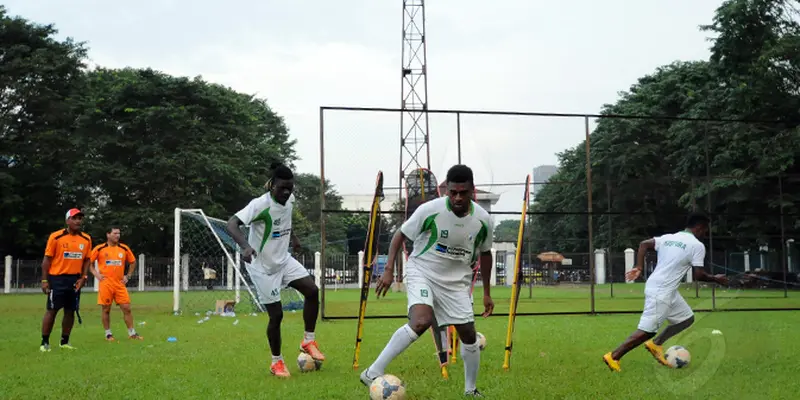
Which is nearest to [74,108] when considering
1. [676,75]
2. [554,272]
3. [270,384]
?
[554,272]

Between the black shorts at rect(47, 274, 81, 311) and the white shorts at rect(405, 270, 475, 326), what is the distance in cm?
715

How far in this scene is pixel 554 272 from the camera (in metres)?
41.6

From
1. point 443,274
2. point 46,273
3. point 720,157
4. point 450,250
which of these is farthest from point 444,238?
Result: point 720,157

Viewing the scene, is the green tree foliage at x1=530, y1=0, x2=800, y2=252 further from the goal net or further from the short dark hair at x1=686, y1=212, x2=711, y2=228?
the short dark hair at x1=686, y1=212, x2=711, y2=228

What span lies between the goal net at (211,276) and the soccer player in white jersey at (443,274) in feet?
31.9

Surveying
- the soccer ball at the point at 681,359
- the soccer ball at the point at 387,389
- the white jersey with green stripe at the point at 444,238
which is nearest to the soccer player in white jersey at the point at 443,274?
the white jersey with green stripe at the point at 444,238

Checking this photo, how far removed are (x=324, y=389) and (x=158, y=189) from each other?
39668mm

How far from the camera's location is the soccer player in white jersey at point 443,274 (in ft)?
21.2

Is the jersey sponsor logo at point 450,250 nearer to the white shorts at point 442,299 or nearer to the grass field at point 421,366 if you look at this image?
the white shorts at point 442,299

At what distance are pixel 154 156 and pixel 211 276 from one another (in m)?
19.4

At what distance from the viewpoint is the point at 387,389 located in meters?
6.09

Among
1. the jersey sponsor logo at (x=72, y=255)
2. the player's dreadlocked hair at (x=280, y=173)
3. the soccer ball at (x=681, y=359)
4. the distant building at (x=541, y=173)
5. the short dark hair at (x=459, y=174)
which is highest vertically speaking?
the distant building at (x=541, y=173)

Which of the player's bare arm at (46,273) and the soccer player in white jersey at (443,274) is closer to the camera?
the soccer player in white jersey at (443,274)

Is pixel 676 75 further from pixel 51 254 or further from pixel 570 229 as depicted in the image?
pixel 51 254
